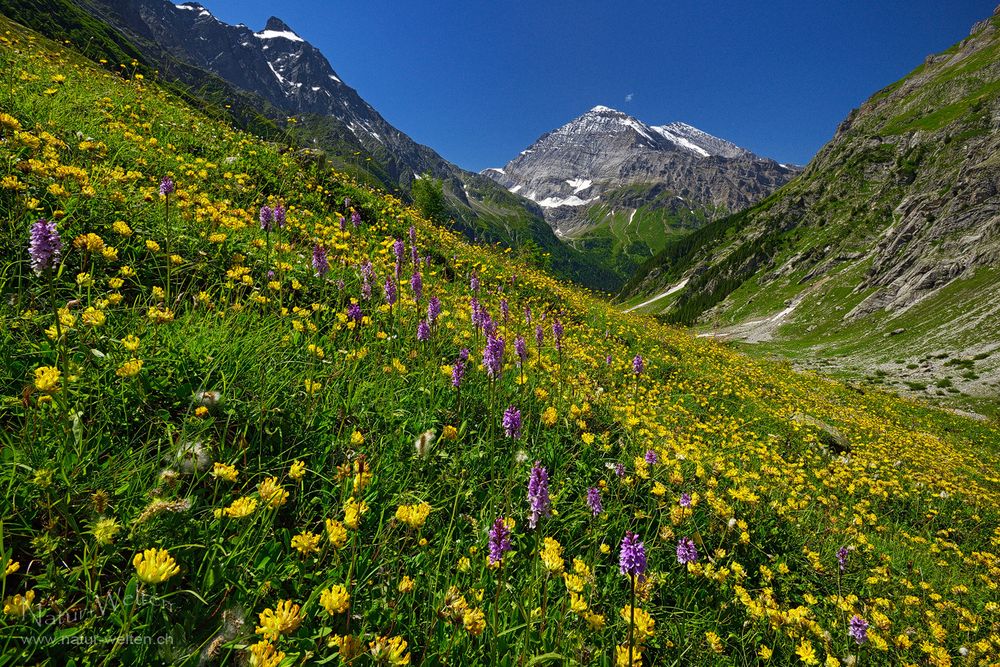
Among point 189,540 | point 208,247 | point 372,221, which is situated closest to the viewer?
point 189,540

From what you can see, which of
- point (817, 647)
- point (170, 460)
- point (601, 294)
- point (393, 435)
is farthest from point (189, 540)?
point (601, 294)

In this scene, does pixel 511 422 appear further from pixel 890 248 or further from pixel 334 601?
pixel 890 248

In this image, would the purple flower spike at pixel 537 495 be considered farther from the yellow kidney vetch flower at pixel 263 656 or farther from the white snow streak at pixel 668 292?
the white snow streak at pixel 668 292

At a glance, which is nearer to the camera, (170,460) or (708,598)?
(170,460)

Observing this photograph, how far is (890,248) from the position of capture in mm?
67062

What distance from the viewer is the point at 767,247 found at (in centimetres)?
11756

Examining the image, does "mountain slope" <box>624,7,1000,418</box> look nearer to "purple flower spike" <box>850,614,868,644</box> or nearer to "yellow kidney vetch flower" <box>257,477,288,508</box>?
"purple flower spike" <box>850,614,868,644</box>

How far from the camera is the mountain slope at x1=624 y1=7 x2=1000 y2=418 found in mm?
42750

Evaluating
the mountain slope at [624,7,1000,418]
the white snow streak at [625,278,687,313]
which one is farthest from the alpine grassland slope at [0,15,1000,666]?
the white snow streak at [625,278,687,313]

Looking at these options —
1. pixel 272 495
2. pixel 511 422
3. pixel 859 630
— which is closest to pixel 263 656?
pixel 272 495

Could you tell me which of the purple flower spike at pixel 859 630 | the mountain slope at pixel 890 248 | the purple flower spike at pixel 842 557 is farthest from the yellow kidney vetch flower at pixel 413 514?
the mountain slope at pixel 890 248

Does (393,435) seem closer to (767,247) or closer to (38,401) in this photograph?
(38,401)

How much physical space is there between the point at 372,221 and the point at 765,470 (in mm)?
9840

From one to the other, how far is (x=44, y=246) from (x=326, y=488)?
1937 mm
